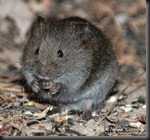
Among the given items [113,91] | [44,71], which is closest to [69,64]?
[44,71]

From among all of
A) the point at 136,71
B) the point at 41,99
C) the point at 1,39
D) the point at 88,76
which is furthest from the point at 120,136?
the point at 1,39

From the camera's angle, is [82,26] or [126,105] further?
[126,105]

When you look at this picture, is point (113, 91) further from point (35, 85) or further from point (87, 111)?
point (35, 85)

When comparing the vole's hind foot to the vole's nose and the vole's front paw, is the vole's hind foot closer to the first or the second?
the vole's front paw

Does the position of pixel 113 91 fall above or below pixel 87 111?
above

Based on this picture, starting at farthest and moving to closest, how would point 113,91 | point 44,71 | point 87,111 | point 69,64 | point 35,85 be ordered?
point 113,91
point 87,111
point 35,85
point 69,64
point 44,71

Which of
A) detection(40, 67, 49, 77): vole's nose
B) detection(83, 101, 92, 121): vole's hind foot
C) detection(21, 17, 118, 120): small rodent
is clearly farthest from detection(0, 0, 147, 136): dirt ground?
detection(40, 67, 49, 77): vole's nose

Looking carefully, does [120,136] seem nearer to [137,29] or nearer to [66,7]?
[137,29]
